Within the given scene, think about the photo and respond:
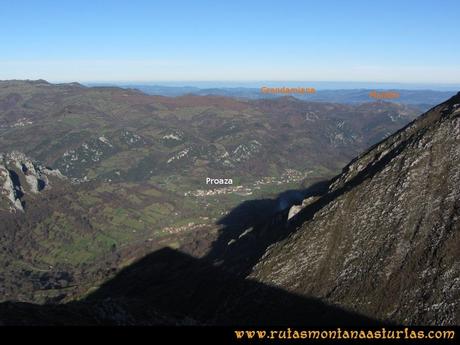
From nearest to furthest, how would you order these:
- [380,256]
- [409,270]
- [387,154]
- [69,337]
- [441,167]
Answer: [69,337], [409,270], [380,256], [441,167], [387,154]

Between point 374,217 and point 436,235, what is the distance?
69.4 feet

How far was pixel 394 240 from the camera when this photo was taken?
118m

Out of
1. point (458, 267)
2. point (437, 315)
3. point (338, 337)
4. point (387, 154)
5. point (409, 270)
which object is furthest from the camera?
point (387, 154)

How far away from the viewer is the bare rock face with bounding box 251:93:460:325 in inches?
3927

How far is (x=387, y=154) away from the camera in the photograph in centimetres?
15538

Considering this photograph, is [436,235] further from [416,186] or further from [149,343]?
[149,343]

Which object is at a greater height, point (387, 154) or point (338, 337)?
point (387, 154)

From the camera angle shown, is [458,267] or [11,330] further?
[458,267]

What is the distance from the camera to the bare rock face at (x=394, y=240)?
9975 cm

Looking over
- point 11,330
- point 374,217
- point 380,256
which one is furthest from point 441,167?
point 11,330

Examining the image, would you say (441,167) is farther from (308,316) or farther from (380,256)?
(308,316)

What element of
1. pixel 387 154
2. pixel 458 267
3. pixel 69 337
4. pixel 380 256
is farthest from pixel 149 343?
pixel 387 154

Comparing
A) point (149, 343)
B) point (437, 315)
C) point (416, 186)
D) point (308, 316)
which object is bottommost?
point (308, 316)

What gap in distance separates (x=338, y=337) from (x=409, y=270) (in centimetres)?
5620
